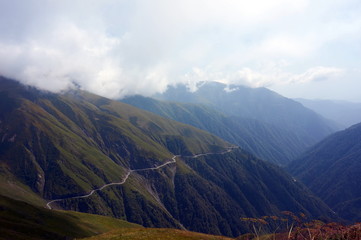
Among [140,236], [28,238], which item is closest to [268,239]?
[140,236]

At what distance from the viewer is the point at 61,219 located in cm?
14012

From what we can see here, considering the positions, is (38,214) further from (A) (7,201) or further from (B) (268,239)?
(B) (268,239)

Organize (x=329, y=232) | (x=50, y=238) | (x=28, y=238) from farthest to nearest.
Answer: (x=50, y=238) < (x=28, y=238) < (x=329, y=232)

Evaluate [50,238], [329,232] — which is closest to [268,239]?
[329,232]

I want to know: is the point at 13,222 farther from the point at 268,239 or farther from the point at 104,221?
the point at 268,239

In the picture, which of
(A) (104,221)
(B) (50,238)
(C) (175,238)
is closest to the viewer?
(C) (175,238)

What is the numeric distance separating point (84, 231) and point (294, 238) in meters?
129

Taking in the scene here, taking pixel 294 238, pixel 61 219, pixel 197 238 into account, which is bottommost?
pixel 61 219

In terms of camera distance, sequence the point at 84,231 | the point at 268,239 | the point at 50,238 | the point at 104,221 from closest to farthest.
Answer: the point at 268,239
the point at 50,238
the point at 84,231
the point at 104,221

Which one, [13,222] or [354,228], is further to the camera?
[13,222]

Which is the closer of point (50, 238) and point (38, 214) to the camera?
point (50, 238)

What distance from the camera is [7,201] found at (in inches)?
5472

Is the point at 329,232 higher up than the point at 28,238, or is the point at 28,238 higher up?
the point at 329,232

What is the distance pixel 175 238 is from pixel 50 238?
9127cm
